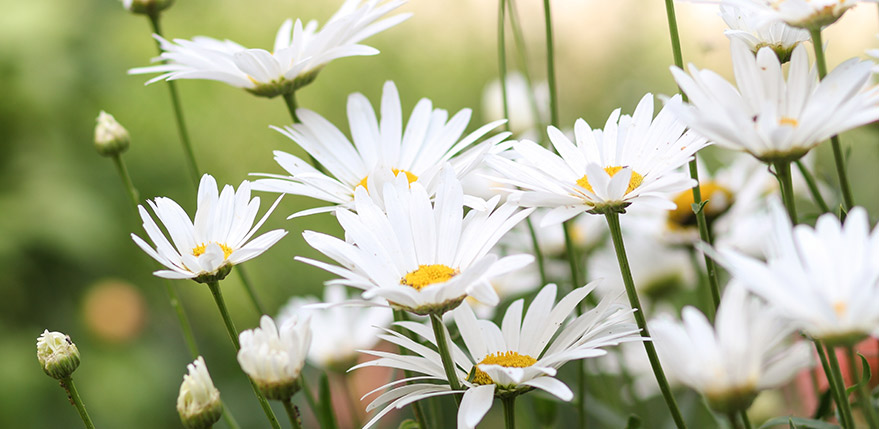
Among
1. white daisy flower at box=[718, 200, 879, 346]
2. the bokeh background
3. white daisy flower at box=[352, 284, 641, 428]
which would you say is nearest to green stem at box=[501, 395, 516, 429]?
white daisy flower at box=[352, 284, 641, 428]

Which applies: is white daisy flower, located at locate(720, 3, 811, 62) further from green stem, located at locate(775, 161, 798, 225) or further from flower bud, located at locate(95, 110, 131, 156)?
flower bud, located at locate(95, 110, 131, 156)

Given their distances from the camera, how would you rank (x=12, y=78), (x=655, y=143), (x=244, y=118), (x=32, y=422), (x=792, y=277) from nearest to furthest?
(x=792, y=277)
(x=655, y=143)
(x=32, y=422)
(x=12, y=78)
(x=244, y=118)

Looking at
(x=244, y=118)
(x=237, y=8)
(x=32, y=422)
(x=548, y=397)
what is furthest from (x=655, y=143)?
(x=237, y=8)

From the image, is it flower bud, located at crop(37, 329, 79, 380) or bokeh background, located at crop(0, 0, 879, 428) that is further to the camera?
bokeh background, located at crop(0, 0, 879, 428)

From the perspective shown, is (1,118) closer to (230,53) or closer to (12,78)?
(12,78)

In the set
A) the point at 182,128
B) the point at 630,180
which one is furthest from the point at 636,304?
the point at 182,128

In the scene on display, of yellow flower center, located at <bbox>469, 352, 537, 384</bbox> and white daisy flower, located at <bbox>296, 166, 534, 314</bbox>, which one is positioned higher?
white daisy flower, located at <bbox>296, 166, 534, 314</bbox>

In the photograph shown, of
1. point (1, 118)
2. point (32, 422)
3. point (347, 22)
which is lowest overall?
point (32, 422)
